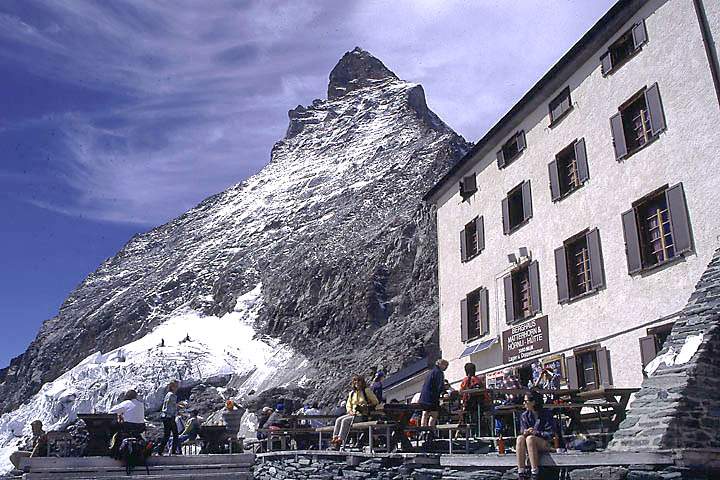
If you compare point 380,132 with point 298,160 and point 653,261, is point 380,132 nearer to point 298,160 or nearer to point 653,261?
point 298,160

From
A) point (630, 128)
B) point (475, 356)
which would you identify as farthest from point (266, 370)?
point (630, 128)

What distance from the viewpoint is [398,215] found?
83312mm

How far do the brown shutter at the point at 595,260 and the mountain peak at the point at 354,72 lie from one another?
14191 cm

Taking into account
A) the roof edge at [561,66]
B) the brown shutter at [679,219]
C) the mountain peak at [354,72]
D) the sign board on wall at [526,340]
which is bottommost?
the sign board on wall at [526,340]

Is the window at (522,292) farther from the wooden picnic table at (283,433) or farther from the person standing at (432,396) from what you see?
the wooden picnic table at (283,433)

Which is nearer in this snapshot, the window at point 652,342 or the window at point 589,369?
the window at point 652,342

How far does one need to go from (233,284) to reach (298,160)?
162 feet

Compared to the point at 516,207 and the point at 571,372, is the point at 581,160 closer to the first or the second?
the point at 516,207

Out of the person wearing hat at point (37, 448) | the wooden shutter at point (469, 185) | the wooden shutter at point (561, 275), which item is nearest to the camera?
the person wearing hat at point (37, 448)

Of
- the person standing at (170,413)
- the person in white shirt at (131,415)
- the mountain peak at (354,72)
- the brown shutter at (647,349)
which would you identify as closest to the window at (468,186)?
the brown shutter at (647,349)

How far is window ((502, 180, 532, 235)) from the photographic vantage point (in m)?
20.4

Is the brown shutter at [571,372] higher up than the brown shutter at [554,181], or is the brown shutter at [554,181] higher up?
the brown shutter at [554,181]

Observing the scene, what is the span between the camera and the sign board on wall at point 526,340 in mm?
18516

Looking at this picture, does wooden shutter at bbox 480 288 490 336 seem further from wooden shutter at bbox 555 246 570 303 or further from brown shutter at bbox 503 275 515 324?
wooden shutter at bbox 555 246 570 303
